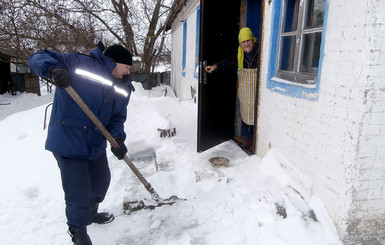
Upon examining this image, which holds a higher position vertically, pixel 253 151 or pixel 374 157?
pixel 374 157

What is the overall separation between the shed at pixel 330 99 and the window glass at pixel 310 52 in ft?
0.03

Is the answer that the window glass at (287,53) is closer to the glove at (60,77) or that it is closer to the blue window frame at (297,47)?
the blue window frame at (297,47)

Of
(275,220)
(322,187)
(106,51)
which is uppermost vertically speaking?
(106,51)

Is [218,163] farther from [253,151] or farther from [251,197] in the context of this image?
[251,197]

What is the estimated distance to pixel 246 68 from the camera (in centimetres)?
404

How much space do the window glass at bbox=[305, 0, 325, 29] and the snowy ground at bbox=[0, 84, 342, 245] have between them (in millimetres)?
1504

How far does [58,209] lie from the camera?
2.89 m

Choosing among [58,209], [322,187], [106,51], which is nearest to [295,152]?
[322,187]

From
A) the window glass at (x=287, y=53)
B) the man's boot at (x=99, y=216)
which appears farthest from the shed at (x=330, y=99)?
the man's boot at (x=99, y=216)

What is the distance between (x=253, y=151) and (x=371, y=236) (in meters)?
1.86

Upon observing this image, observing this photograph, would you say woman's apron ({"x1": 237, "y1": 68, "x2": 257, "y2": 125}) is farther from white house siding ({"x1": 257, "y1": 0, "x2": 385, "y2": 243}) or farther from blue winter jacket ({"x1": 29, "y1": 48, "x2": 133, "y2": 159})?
blue winter jacket ({"x1": 29, "y1": 48, "x2": 133, "y2": 159})

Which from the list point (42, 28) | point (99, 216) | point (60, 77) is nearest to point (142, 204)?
point (99, 216)

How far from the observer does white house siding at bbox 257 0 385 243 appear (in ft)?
6.16

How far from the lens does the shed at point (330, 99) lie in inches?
75.6
